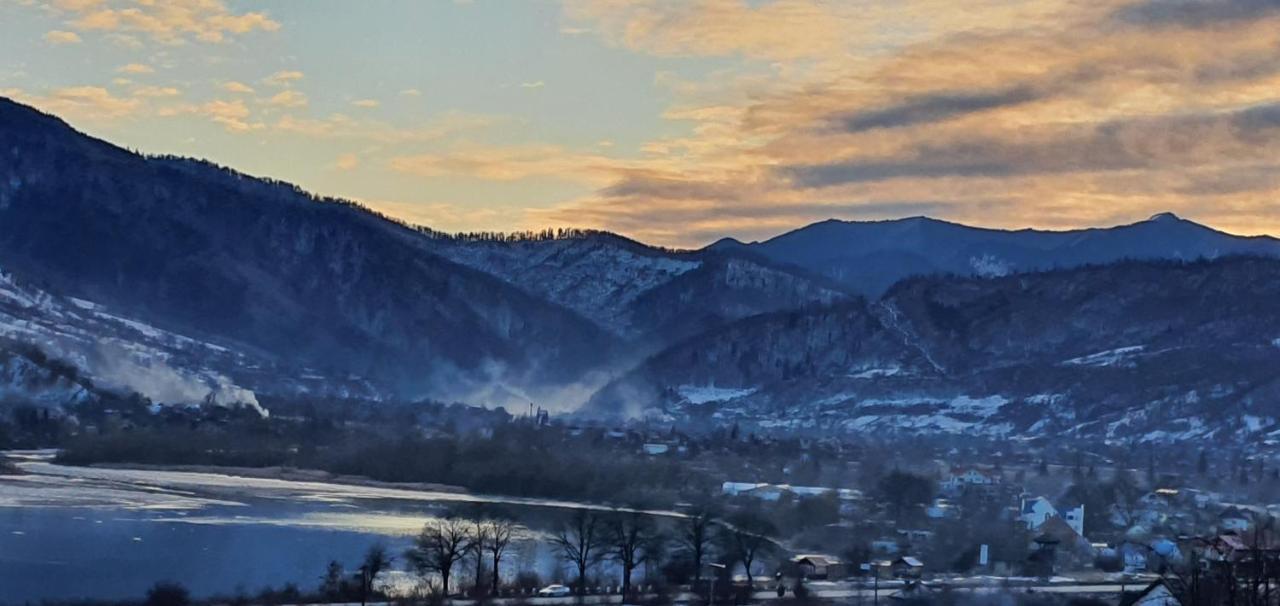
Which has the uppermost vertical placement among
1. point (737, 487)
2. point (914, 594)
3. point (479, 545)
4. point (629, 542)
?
point (737, 487)

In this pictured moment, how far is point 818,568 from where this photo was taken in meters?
63.1

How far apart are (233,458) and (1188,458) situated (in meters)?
58.4

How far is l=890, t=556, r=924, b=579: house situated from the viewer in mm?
61203

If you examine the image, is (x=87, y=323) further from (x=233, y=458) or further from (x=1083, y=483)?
(x=1083, y=483)

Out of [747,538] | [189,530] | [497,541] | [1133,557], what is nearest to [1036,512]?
[1133,557]

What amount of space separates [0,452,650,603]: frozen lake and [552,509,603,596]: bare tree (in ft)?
2.58

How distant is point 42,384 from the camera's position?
13438 centimetres

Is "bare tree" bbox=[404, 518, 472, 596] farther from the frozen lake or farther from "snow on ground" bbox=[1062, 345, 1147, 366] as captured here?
"snow on ground" bbox=[1062, 345, 1147, 366]

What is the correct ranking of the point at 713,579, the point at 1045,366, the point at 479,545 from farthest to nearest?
the point at 1045,366, the point at 479,545, the point at 713,579

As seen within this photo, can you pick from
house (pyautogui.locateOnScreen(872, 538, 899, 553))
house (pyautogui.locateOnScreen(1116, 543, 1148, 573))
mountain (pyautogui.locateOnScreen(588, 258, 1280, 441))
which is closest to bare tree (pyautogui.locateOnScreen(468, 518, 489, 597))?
house (pyautogui.locateOnScreen(872, 538, 899, 553))

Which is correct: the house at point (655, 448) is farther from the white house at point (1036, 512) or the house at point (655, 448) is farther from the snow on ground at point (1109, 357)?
the snow on ground at point (1109, 357)

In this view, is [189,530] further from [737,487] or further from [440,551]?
[737,487]

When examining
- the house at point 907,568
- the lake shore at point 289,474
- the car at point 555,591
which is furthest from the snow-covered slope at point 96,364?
the car at point 555,591

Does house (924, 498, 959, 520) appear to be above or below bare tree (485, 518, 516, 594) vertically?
above
